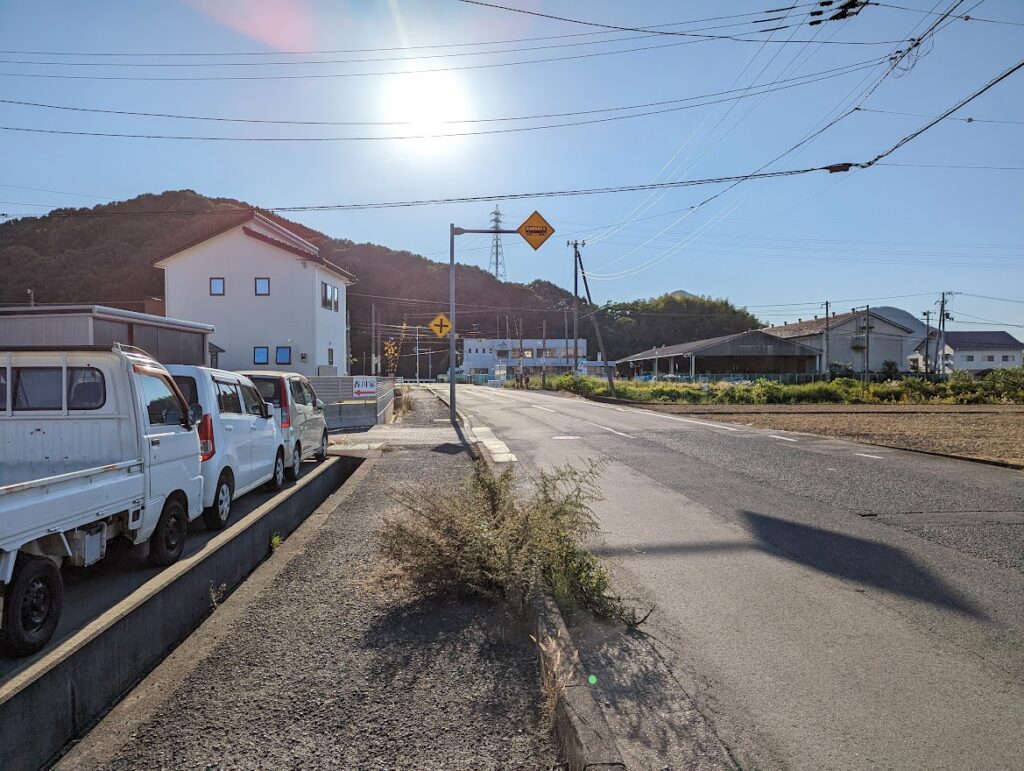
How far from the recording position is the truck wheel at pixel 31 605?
11.0 ft

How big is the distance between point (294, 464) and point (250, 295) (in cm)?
2366

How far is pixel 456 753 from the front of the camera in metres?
2.73

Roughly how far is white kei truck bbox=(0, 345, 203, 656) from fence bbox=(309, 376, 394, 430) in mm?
14140

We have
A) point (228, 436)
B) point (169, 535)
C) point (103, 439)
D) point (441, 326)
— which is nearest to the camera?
point (103, 439)

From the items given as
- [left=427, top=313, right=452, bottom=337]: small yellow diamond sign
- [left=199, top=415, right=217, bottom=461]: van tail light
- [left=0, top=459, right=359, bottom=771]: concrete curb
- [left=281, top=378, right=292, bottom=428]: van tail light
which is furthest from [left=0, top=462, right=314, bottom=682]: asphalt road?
[left=427, top=313, right=452, bottom=337]: small yellow diamond sign

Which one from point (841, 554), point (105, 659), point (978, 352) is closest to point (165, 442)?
point (105, 659)

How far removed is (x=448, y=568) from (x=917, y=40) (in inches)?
504

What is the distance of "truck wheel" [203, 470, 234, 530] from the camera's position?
6.80 m

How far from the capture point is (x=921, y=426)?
19.8 metres

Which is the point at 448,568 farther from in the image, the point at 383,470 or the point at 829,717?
the point at 383,470

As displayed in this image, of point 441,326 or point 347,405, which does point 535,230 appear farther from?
point 347,405

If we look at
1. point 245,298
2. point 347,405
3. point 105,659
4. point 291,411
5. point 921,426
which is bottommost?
point 921,426

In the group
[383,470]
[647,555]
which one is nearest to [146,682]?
[647,555]

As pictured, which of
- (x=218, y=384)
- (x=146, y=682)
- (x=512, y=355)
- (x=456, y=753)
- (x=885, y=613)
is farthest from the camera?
(x=512, y=355)
